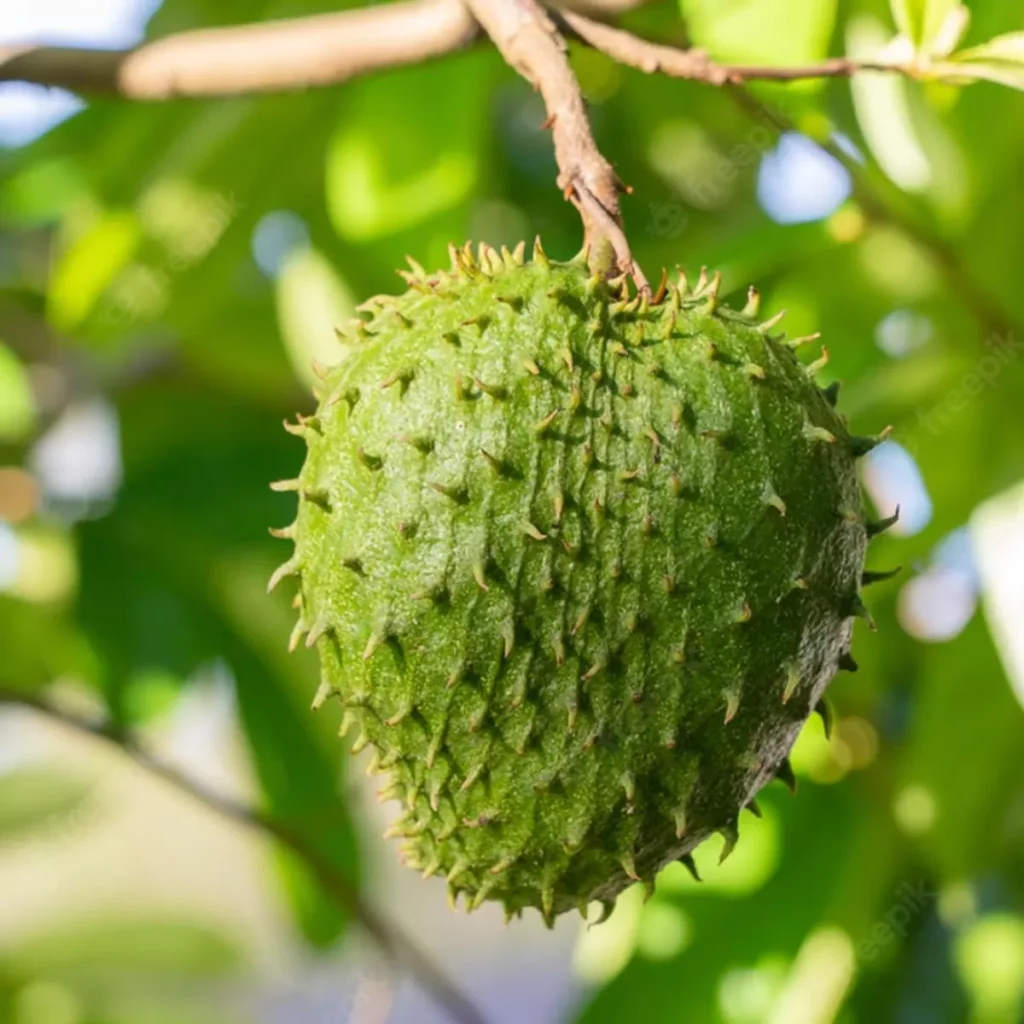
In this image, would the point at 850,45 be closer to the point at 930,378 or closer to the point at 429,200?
the point at 930,378

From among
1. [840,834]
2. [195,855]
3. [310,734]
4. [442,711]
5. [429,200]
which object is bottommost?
[195,855]

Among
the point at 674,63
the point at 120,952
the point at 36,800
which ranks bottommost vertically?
the point at 120,952

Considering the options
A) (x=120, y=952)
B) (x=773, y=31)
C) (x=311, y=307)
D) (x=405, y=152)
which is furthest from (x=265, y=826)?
(x=773, y=31)

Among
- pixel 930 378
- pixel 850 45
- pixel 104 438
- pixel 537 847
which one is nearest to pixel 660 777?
pixel 537 847

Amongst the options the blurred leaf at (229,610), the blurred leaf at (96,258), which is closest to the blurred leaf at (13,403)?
the blurred leaf at (229,610)

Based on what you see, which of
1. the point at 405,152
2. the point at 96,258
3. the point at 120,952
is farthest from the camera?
the point at 120,952

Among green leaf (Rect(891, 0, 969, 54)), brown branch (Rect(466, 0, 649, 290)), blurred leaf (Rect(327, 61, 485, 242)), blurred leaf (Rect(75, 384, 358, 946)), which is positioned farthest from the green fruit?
blurred leaf (Rect(75, 384, 358, 946))

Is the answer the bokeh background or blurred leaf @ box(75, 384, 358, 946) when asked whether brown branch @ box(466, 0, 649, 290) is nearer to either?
the bokeh background

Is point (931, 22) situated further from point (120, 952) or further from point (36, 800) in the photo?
point (120, 952)
